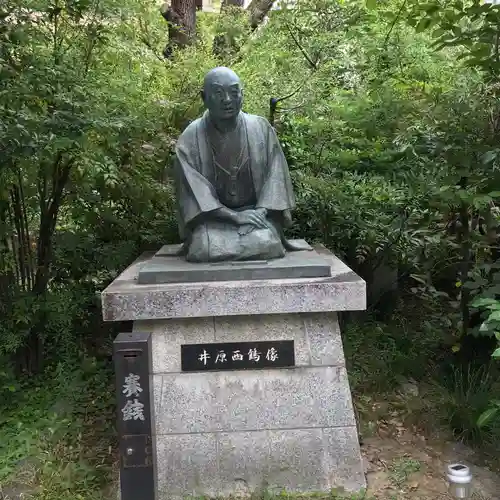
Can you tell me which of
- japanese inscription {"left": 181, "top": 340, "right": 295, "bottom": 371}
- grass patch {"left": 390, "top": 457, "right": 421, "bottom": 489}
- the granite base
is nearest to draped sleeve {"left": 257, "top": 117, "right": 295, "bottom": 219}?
the granite base

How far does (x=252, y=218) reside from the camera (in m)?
3.67

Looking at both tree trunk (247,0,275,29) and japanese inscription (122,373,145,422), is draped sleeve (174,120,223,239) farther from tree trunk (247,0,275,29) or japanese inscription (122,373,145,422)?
tree trunk (247,0,275,29)

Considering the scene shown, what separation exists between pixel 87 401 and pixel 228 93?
243 centimetres

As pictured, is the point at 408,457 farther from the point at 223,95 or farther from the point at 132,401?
the point at 223,95

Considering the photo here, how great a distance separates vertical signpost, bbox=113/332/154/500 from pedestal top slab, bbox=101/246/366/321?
36 cm

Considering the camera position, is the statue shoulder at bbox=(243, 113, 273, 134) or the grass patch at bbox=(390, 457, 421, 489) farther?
the statue shoulder at bbox=(243, 113, 273, 134)

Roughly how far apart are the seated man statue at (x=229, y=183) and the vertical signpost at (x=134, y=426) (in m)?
0.93

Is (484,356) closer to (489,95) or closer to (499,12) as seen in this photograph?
(489,95)

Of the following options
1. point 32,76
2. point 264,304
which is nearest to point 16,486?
point 264,304

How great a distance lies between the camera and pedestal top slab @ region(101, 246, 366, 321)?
3.28 meters

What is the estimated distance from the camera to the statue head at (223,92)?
11.5ft

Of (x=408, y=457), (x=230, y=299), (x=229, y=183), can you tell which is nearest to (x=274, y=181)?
(x=229, y=183)

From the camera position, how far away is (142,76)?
4.86 m

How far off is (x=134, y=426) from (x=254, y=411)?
772 mm
